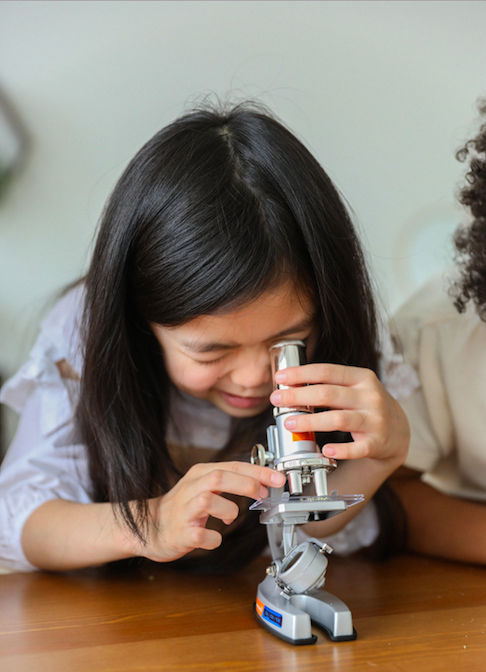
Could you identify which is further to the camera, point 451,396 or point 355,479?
point 451,396

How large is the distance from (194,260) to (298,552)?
0.29 meters

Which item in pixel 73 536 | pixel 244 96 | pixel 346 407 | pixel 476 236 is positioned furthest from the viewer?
pixel 244 96

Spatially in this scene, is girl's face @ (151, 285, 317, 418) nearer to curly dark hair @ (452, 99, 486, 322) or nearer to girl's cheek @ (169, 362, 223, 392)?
girl's cheek @ (169, 362, 223, 392)

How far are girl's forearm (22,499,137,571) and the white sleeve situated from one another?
2cm

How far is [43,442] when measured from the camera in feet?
2.70

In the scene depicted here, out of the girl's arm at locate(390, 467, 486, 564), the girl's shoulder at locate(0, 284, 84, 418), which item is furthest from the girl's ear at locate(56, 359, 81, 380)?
the girl's arm at locate(390, 467, 486, 564)

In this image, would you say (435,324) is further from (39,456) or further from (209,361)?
(39,456)

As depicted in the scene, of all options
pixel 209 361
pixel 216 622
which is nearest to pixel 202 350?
pixel 209 361

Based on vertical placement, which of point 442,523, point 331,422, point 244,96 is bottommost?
point 442,523

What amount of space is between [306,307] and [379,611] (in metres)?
0.30

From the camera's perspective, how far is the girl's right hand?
0.55 meters

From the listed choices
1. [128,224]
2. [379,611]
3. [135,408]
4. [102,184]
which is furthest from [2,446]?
[379,611]

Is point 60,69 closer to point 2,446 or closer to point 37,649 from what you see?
point 2,446

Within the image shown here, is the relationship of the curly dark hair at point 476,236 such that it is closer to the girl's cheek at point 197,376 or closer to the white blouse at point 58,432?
the white blouse at point 58,432
